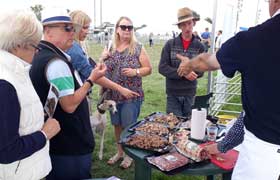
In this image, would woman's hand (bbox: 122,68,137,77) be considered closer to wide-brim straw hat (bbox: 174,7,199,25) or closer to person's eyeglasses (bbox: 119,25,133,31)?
person's eyeglasses (bbox: 119,25,133,31)

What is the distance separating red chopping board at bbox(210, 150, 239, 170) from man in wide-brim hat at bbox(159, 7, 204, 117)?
4.58 feet

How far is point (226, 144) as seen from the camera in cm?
168

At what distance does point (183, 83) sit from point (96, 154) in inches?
56.3

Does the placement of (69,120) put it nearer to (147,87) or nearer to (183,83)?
(183,83)

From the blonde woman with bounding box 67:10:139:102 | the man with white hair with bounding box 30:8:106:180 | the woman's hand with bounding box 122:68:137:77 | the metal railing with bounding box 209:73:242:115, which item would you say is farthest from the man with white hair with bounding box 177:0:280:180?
the metal railing with bounding box 209:73:242:115

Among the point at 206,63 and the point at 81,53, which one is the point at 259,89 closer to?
the point at 206,63

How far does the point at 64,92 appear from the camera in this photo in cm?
159

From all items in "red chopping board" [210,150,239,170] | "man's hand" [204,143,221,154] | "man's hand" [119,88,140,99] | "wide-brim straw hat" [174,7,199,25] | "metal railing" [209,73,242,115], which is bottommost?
"metal railing" [209,73,242,115]

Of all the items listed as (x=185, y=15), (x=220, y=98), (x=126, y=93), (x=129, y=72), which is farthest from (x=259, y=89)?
(x=220, y=98)

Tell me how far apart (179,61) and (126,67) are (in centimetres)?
57

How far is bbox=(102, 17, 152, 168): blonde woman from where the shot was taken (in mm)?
3020

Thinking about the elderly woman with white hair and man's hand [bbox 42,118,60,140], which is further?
man's hand [bbox 42,118,60,140]

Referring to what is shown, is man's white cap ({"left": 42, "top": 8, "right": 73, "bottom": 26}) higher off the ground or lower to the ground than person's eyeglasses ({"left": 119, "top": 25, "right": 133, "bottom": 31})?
higher

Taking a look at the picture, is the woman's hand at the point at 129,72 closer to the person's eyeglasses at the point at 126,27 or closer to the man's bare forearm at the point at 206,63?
the person's eyeglasses at the point at 126,27
